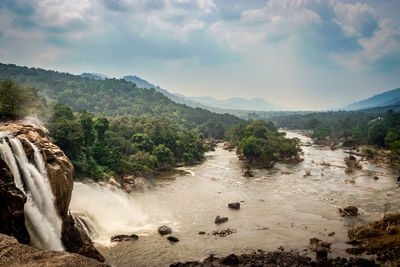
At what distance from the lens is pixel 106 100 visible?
177500 mm

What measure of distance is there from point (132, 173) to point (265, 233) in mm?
26654

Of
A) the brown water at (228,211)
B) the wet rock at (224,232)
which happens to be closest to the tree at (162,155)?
the brown water at (228,211)

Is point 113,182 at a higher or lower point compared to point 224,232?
higher

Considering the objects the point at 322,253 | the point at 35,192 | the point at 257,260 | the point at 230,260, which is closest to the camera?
the point at 35,192

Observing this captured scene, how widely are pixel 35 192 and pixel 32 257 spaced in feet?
29.1

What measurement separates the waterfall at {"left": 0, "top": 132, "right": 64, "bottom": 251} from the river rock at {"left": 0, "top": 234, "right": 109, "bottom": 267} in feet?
22.0

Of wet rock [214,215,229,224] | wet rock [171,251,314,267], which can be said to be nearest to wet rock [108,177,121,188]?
wet rock [214,215,229,224]

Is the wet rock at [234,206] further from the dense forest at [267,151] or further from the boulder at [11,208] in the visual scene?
the dense forest at [267,151]

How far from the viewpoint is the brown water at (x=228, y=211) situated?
2473 centimetres

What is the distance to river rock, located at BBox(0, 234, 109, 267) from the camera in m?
8.69

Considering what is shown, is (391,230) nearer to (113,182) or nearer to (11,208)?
(11,208)

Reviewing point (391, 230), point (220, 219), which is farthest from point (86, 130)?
point (391, 230)

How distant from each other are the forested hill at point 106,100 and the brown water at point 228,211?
104 metres

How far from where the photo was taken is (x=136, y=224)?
3003 cm
